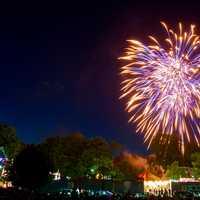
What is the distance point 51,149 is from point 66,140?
11.4ft

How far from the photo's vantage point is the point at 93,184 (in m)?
63.6

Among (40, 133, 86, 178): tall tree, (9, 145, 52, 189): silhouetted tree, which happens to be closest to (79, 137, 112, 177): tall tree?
(40, 133, 86, 178): tall tree

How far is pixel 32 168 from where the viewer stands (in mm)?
44656

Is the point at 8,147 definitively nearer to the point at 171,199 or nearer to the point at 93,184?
the point at 93,184

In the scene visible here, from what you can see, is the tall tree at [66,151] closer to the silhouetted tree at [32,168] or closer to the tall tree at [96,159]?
the tall tree at [96,159]

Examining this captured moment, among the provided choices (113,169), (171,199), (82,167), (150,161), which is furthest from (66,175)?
(171,199)

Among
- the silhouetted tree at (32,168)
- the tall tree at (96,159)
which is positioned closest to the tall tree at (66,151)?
the tall tree at (96,159)

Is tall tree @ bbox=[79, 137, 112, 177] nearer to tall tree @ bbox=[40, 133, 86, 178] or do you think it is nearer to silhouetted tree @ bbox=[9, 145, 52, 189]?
tall tree @ bbox=[40, 133, 86, 178]

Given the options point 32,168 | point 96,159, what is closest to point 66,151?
point 96,159

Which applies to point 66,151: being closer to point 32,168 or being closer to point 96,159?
point 96,159

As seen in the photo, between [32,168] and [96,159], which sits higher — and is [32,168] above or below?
below

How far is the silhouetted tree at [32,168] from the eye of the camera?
44500 millimetres

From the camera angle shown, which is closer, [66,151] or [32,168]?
[32,168]

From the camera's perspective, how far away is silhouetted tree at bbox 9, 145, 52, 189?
1752 inches
